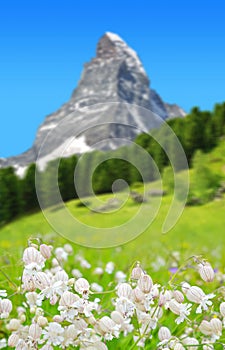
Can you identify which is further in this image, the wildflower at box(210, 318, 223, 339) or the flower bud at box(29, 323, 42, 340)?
the wildflower at box(210, 318, 223, 339)

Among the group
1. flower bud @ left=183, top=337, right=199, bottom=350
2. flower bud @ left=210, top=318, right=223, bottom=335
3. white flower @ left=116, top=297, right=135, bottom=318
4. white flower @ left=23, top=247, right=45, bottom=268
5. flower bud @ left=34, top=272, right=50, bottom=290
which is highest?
white flower @ left=23, top=247, right=45, bottom=268

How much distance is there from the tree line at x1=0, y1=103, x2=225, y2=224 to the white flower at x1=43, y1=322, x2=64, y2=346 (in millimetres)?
29023

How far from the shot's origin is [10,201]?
32.8 meters

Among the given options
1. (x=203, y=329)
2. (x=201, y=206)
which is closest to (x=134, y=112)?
(x=201, y=206)

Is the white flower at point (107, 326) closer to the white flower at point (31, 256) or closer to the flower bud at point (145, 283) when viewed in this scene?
the flower bud at point (145, 283)

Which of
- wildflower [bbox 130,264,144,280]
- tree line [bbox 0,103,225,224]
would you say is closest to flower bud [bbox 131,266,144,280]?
wildflower [bbox 130,264,144,280]

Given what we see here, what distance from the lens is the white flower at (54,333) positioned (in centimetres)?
198

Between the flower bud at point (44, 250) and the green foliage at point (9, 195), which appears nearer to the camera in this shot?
the flower bud at point (44, 250)

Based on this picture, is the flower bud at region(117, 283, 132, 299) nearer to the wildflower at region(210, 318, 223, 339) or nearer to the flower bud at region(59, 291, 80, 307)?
the flower bud at region(59, 291, 80, 307)

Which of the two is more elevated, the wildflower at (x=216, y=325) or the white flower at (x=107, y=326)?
the white flower at (x=107, y=326)

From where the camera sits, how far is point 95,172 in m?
33.1

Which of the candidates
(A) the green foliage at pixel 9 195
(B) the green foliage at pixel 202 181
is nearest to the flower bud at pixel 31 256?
(B) the green foliage at pixel 202 181

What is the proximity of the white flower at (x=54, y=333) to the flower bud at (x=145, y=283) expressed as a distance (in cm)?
39

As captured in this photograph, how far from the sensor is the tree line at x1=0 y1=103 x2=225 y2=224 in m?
32.7
